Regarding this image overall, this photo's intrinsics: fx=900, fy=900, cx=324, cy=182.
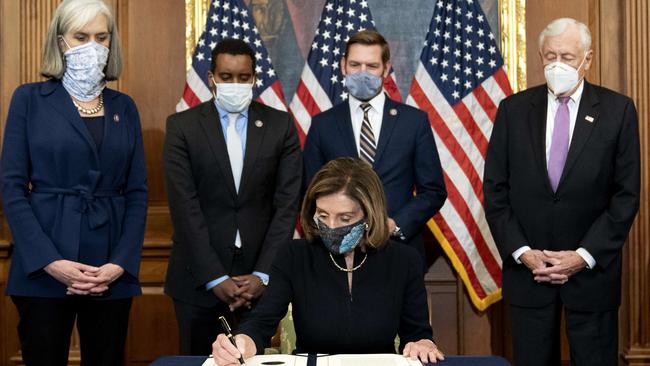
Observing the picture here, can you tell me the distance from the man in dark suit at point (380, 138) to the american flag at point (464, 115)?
2.70 feet

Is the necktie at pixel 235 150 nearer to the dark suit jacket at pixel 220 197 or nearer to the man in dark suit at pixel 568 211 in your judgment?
the dark suit jacket at pixel 220 197

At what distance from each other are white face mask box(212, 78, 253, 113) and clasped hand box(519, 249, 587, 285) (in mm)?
1368

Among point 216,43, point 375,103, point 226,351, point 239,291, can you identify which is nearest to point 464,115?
point 375,103

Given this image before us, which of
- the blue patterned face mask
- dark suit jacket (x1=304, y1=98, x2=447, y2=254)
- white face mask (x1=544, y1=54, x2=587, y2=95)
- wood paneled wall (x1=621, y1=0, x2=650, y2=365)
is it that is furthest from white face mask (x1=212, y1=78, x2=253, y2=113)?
wood paneled wall (x1=621, y1=0, x2=650, y2=365)

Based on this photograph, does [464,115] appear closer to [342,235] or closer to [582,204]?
[582,204]

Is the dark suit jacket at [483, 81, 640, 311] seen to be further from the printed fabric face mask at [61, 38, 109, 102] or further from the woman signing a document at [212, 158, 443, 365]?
the printed fabric face mask at [61, 38, 109, 102]

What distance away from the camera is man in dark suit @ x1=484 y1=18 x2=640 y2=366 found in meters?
3.79

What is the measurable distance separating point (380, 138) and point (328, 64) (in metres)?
1.13

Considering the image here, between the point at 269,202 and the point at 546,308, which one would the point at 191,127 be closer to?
the point at 269,202

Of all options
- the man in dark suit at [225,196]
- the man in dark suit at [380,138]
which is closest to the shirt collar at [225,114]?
the man in dark suit at [225,196]

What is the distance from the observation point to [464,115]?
16.4ft

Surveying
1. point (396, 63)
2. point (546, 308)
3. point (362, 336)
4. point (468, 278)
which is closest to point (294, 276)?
point (362, 336)

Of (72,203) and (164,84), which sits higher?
(164,84)

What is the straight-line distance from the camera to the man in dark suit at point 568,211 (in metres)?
3.79
